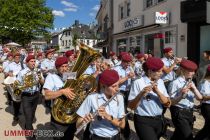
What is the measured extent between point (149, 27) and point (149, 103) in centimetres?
1589

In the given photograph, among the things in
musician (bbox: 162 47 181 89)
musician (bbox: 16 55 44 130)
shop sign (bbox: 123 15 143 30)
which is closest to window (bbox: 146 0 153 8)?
shop sign (bbox: 123 15 143 30)

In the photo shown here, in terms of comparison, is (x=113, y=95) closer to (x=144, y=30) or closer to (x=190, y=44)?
(x=190, y=44)

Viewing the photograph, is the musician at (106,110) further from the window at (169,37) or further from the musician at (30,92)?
the window at (169,37)

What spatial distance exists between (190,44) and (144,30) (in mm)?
5976

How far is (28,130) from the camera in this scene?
24.4 feet

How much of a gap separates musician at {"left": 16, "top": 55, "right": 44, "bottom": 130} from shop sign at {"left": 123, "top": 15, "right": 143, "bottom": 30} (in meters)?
15.0

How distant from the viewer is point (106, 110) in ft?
14.0

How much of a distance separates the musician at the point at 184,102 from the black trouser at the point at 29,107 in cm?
305

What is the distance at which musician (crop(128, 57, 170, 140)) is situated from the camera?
491 cm

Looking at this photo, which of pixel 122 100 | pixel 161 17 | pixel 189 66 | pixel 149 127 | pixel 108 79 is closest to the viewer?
pixel 108 79

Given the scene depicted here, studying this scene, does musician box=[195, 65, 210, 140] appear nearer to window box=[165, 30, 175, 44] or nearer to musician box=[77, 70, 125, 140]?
musician box=[77, 70, 125, 140]

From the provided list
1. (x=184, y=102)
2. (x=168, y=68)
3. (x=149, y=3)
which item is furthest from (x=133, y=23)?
(x=184, y=102)

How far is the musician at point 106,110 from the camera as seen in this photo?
421cm

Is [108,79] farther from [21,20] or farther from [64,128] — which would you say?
[21,20]
